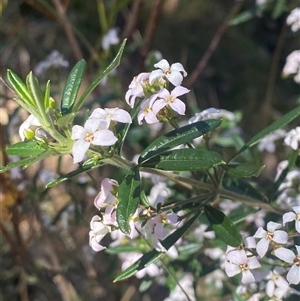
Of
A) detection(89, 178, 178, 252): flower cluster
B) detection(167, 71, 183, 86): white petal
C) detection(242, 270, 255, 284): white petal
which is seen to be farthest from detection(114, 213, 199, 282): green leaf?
detection(167, 71, 183, 86): white petal

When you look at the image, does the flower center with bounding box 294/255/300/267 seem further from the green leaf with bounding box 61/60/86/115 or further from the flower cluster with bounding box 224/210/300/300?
the green leaf with bounding box 61/60/86/115

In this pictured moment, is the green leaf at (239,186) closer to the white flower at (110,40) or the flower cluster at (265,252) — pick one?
the flower cluster at (265,252)

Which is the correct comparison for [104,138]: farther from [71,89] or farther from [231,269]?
[231,269]

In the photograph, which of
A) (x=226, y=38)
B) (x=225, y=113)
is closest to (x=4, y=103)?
(x=225, y=113)

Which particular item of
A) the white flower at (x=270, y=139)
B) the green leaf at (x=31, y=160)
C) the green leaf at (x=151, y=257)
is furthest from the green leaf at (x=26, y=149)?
the white flower at (x=270, y=139)

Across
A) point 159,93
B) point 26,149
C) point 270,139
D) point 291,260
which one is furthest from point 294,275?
point 270,139

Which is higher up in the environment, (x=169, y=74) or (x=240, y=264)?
(x=169, y=74)
